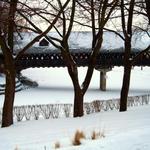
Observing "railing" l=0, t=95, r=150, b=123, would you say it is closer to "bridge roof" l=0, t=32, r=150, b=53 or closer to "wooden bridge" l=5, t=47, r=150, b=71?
"bridge roof" l=0, t=32, r=150, b=53

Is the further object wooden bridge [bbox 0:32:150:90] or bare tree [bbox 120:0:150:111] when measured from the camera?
wooden bridge [bbox 0:32:150:90]

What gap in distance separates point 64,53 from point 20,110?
3.71 m

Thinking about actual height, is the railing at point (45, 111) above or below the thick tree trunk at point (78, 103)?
below

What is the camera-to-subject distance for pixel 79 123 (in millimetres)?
10195

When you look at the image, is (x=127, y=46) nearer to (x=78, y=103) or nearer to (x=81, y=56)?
(x=78, y=103)

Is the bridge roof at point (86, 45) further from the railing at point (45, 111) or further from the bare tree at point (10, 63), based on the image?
the bare tree at point (10, 63)

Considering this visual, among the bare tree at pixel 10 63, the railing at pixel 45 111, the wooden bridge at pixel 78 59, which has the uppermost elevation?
the wooden bridge at pixel 78 59

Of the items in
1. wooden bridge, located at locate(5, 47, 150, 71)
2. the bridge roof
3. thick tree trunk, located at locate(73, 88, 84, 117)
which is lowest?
thick tree trunk, located at locate(73, 88, 84, 117)

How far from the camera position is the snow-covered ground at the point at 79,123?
17.4 feet

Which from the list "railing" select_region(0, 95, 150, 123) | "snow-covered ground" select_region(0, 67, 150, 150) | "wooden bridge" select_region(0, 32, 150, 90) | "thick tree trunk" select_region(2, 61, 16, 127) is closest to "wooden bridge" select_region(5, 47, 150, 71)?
"wooden bridge" select_region(0, 32, 150, 90)

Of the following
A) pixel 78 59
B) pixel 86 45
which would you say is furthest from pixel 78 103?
pixel 78 59

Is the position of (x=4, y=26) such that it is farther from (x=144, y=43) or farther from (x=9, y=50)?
(x=144, y=43)

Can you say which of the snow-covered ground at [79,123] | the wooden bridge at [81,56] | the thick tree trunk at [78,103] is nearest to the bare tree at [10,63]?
the snow-covered ground at [79,123]

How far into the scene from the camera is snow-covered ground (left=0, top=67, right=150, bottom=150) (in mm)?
5297
